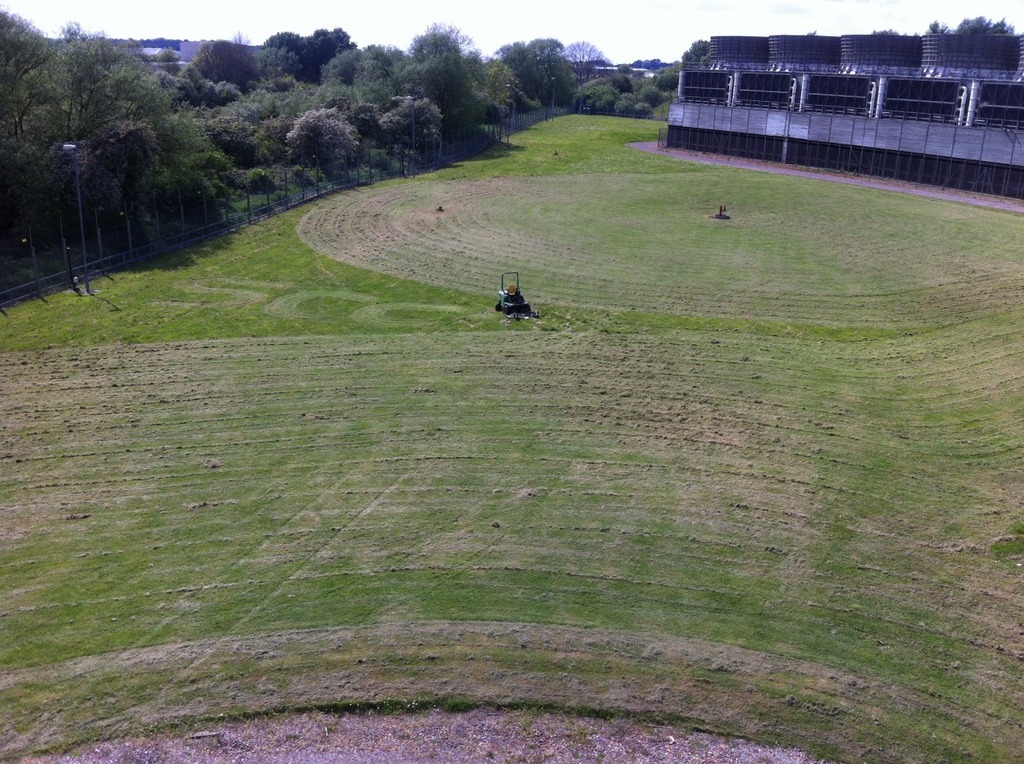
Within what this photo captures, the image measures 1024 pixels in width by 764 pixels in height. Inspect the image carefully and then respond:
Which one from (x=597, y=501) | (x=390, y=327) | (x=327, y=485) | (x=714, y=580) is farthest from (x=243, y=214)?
(x=714, y=580)

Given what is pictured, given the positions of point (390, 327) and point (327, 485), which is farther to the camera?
point (390, 327)

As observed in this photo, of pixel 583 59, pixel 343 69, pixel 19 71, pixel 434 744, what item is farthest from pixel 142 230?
pixel 583 59

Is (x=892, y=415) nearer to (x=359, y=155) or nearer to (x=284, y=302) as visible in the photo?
(x=284, y=302)

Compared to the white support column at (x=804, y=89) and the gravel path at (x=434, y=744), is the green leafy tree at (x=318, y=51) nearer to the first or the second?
the white support column at (x=804, y=89)

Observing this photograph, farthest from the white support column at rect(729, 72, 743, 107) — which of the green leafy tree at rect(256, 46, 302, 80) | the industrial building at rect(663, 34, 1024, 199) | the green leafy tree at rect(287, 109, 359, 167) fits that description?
the green leafy tree at rect(256, 46, 302, 80)

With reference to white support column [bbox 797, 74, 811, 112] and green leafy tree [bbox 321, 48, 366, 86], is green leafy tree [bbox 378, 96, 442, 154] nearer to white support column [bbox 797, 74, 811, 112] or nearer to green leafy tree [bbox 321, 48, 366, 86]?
green leafy tree [bbox 321, 48, 366, 86]

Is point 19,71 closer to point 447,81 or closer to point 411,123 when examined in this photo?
point 411,123
